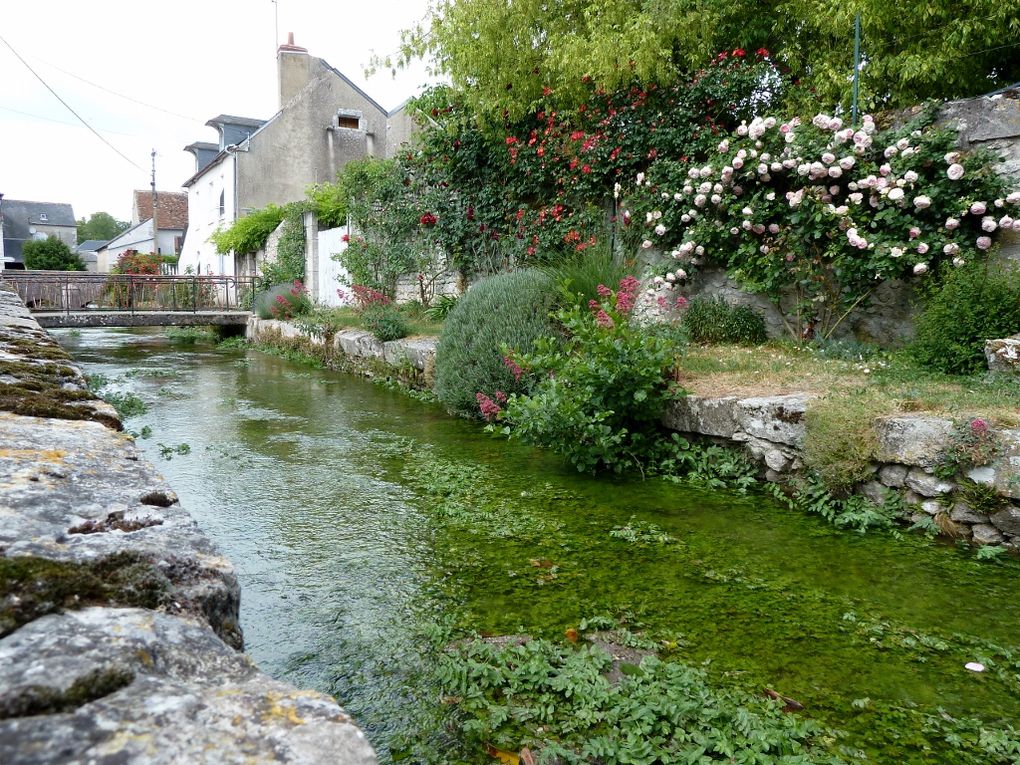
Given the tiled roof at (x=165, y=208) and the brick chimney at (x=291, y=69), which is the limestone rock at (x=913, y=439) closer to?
the brick chimney at (x=291, y=69)

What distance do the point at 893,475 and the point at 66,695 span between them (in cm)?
417

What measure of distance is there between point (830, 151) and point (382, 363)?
5845 millimetres

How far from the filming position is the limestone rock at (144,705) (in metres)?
0.75

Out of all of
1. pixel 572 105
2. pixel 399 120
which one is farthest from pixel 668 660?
pixel 399 120

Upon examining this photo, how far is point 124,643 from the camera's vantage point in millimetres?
956

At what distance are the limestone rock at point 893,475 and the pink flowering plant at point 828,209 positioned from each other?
8.15 ft

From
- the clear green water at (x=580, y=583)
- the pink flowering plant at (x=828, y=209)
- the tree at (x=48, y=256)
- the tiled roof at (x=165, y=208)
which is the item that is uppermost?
the tiled roof at (x=165, y=208)

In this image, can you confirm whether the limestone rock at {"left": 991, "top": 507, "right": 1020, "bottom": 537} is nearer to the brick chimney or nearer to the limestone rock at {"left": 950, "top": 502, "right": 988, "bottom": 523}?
the limestone rock at {"left": 950, "top": 502, "right": 988, "bottom": 523}

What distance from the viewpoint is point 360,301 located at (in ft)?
39.3

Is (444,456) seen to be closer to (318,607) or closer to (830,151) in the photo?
(318,607)

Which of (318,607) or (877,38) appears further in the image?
(877,38)

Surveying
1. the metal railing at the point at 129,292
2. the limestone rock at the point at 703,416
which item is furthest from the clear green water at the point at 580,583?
the metal railing at the point at 129,292

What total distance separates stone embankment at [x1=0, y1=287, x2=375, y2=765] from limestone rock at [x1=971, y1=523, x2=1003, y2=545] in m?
3.74

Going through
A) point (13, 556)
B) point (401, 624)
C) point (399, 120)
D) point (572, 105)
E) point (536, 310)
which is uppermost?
point (399, 120)
